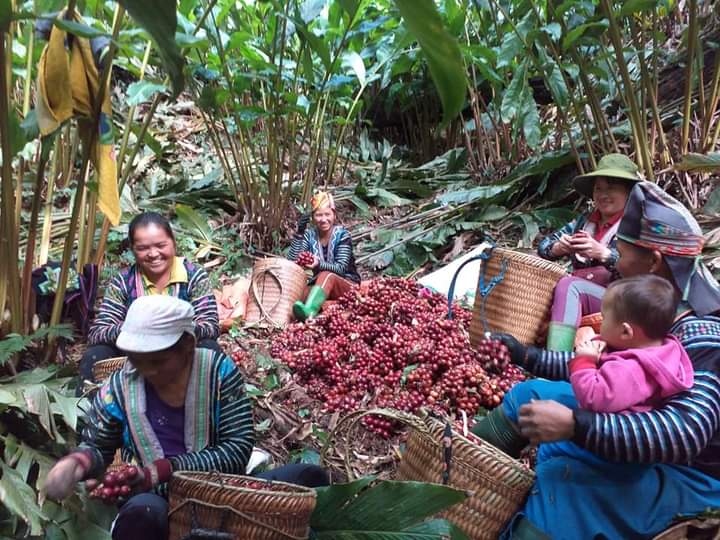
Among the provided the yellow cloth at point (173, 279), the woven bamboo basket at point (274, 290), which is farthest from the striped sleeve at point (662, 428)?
the woven bamboo basket at point (274, 290)

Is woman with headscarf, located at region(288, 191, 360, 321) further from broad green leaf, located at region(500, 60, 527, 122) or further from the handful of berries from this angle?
broad green leaf, located at region(500, 60, 527, 122)

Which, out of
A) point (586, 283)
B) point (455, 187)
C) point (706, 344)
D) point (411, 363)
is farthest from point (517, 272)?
point (455, 187)

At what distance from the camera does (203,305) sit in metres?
2.60

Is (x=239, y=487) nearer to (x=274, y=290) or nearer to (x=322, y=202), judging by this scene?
(x=274, y=290)

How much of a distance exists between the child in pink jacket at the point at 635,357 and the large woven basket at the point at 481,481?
22 centimetres

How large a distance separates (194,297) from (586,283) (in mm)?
1548

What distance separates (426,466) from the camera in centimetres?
143

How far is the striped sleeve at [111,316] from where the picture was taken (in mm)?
2461

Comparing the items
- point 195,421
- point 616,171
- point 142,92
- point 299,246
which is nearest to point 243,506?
point 195,421

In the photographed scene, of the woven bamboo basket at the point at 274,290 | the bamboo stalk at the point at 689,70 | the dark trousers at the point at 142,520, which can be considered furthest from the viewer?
the woven bamboo basket at the point at 274,290

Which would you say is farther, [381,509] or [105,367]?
[105,367]

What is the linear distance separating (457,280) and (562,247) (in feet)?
2.95

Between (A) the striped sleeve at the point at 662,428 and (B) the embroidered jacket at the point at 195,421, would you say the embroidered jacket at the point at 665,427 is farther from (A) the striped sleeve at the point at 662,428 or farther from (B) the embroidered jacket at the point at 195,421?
(B) the embroidered jacket at the point at 195,421

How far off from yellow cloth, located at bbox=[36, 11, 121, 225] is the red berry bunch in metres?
0.85
